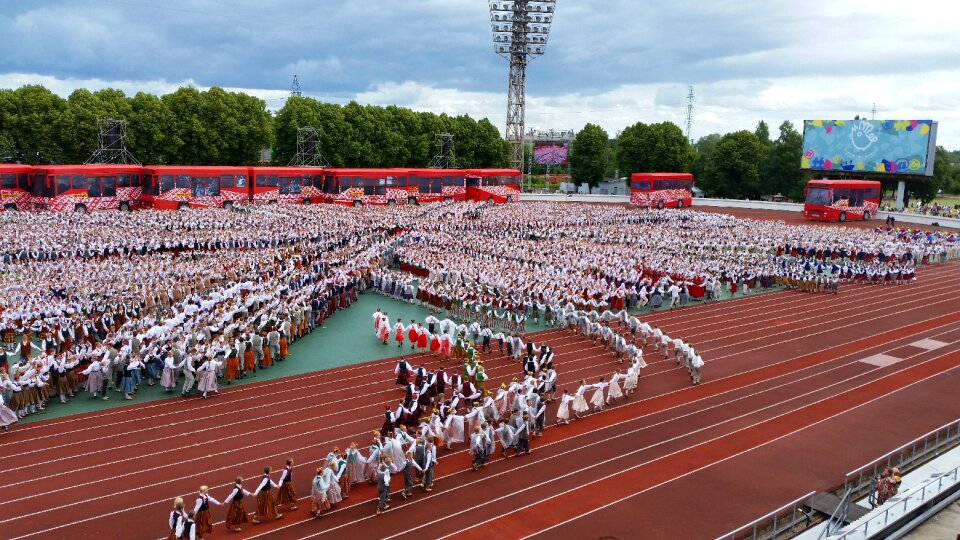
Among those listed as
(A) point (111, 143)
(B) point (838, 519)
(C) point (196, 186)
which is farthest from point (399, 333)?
(A) point (111, 143)

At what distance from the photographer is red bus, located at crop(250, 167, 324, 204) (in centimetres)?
5099

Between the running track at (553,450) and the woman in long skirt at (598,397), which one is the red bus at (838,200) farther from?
the woman in long skirt at (598,397)

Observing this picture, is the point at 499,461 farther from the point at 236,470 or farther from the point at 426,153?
the point at 426,153

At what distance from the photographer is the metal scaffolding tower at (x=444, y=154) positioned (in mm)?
73869

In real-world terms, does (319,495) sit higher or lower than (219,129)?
lower

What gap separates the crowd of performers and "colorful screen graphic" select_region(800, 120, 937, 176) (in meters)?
18.3

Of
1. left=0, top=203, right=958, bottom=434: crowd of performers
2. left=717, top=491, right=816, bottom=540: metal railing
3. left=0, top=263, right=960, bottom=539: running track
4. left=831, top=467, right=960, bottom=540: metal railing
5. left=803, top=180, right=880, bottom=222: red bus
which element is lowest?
left=0, top=263, right=960, bottom=539: running track

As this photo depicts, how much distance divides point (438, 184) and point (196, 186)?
20290 mm

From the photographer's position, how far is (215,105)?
6081 centimetres

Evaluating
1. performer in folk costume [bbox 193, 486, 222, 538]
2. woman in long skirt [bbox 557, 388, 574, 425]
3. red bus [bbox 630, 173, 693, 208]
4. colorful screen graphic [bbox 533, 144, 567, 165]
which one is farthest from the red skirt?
colorful screen graphic [bbox 533, 144, 567, 165]

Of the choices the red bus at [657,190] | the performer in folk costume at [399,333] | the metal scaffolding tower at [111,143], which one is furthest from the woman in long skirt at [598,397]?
the red bus at [657,190]

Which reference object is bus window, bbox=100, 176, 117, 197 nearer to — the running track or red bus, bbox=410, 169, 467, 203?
red bus, bbox=410, 169, 467, 203

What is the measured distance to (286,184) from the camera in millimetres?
52844

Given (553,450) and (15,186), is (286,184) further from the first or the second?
(553,450)
